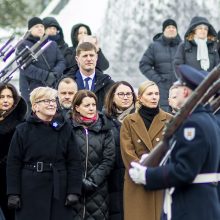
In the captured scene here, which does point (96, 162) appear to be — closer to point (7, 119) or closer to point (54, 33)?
point (7, 119)

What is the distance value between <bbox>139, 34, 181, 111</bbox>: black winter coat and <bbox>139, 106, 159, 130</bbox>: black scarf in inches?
181

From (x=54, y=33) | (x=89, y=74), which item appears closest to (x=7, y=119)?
(x=89, y=74)

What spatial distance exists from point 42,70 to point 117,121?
3493mm

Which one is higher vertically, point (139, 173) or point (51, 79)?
point (51, 79)

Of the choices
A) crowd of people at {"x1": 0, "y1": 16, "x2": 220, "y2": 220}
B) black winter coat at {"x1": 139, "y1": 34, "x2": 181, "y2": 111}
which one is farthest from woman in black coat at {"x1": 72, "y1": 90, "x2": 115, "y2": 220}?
black winter coat at {"x1": 139, "y1": 34, "x2": 181, "y2": 111}

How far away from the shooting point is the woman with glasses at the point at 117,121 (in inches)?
463

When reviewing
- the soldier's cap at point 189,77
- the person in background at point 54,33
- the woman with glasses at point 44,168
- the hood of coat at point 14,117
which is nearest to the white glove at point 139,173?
the soldier's cap at point 189,77

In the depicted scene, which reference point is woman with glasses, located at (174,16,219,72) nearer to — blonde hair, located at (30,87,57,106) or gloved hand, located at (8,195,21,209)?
blonde hair, located at (30,87,57,106)

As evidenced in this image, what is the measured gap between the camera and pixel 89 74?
1333 centimetres

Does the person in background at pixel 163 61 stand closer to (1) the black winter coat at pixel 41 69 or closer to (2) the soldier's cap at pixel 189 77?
(1) the black winter coat at pixel 41 69

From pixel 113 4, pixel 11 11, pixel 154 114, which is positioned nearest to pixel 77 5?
pixel 113 4

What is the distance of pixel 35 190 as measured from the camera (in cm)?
1087

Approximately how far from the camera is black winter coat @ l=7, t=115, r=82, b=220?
10859mm

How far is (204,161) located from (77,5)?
15202 millimetres
